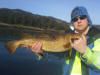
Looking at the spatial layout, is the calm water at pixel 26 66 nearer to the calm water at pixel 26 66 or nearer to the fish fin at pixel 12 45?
the calm water at pixel 26 66

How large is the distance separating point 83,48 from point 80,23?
0.91 m

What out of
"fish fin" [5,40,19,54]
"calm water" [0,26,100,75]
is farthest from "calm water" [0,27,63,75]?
"fish fin" [5,40,19,54]

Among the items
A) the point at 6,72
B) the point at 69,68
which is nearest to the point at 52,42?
the point at 69,68

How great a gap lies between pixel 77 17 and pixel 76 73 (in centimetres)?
136

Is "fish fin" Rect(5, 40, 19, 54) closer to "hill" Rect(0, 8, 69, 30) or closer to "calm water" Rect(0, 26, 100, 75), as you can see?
"calm water" Rect(0, 26, 100, 75)

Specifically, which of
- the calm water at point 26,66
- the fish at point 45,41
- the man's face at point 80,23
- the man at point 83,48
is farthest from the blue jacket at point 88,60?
the calm water at point 26,66

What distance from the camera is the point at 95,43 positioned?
12.3 ft

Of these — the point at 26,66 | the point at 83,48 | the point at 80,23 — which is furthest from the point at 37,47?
the point at 26,66

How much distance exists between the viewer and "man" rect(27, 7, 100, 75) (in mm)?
3438

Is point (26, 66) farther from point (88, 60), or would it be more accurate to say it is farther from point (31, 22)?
point (31, 22)

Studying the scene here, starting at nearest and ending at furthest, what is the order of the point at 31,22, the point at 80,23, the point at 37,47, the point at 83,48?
1. the point at 83,48
2. the point at 80,23
3. the point at 37,47
4. the point at 31,22

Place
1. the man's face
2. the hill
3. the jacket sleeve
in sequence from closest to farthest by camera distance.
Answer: the jacket sleeve
the man's face
the hill

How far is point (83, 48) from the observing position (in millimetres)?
3410

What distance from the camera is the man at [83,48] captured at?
3.44 meters
